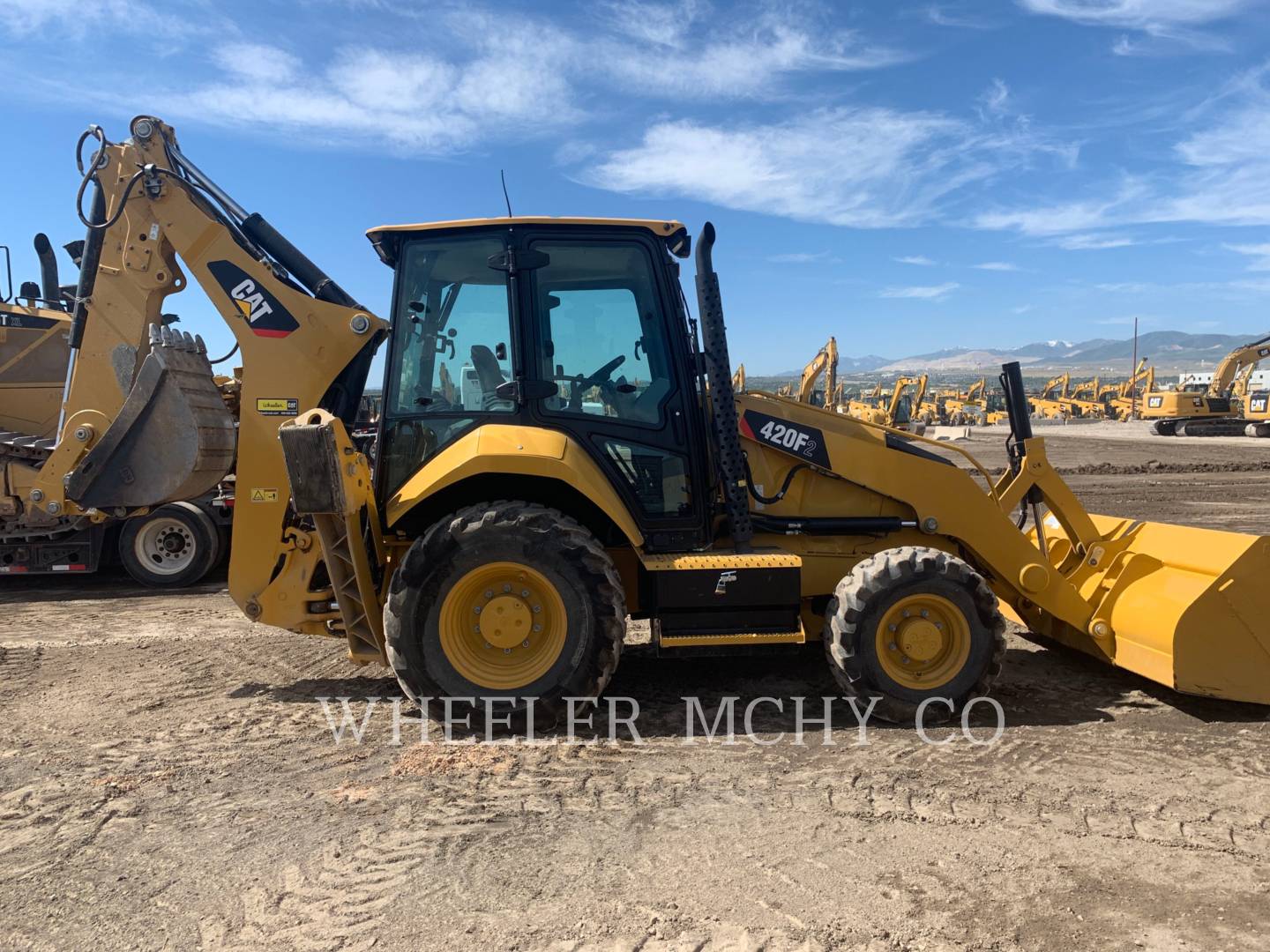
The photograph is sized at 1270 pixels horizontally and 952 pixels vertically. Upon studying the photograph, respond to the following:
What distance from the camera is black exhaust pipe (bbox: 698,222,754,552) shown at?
4654 millimetres

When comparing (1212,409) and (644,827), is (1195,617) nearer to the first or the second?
(644,827)

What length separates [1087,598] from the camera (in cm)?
507

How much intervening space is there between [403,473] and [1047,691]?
3.98 m

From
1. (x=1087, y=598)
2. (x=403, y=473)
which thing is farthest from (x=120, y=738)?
(x=1087, y=598)

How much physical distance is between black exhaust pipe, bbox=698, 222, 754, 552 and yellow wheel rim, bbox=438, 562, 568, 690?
1150 millimetres

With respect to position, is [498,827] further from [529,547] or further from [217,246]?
[217,246]

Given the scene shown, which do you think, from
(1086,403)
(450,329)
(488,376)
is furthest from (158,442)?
(1086,403)

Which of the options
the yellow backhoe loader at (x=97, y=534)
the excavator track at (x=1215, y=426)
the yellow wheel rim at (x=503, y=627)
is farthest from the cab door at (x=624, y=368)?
the excavator track at (x=1215, y=426)

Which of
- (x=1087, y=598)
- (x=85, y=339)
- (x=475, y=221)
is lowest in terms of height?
(x=1087, y=598)

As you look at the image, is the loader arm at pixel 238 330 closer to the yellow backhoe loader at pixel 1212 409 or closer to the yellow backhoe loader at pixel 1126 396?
the yellow backhoe loader at pixel 1212 409

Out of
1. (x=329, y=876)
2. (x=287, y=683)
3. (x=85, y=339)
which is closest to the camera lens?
(x=329, y=876)

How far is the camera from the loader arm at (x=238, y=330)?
16.0ft

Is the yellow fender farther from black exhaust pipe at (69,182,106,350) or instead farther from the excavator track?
the excavator track

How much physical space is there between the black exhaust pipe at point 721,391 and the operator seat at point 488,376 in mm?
1183
